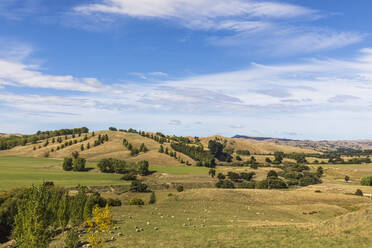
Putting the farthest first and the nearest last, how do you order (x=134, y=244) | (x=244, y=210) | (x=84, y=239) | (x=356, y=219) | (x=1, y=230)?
(x=244, y=210) → (x=1, y=230) → (x=356, y=219) → (x=84, y=239) → (x=134, y=244)

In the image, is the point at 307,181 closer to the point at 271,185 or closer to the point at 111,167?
the point at 271,185

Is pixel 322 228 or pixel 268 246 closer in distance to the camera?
pixel 268 246

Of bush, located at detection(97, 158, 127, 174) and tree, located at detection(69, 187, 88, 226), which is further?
bush, located at detection(97, 158, 127, 174)

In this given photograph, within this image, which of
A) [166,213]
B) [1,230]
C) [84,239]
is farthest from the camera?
[166,213]

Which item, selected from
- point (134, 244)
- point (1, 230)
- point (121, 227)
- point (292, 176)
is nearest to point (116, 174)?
point (292, 176)

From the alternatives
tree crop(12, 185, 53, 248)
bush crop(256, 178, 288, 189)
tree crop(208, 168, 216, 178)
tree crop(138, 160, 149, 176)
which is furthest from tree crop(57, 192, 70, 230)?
tree crop(208, 168, 216, 178)

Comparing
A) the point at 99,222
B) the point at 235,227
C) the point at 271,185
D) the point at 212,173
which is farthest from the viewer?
the point at 212,173

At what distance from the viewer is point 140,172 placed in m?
156

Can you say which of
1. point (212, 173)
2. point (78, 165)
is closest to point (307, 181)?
point (212, 173)

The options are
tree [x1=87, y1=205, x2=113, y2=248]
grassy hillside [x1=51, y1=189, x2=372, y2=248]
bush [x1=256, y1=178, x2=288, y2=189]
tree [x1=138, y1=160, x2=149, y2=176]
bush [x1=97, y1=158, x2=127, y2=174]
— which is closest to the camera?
tree [x1=87, y1=205, x2=113, y2=248]

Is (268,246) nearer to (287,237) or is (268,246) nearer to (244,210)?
(287,237)

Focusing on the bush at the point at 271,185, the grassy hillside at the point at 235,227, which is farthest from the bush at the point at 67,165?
the grassy hillside at the point at 235,227

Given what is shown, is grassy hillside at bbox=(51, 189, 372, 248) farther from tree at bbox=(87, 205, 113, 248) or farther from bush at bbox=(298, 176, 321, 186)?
bush at bbox=(298, 176, 321, 186)

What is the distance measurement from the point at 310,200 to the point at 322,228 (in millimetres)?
44415
